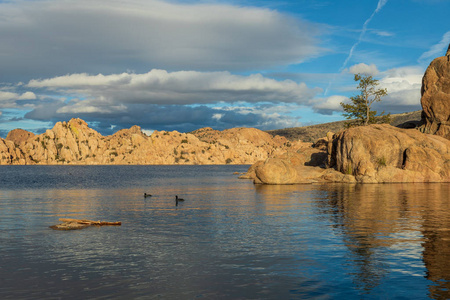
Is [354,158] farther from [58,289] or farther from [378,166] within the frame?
[58,289]

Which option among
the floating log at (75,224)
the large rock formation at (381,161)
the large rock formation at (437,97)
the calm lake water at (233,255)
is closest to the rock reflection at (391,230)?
the calm lake water at (233,255)

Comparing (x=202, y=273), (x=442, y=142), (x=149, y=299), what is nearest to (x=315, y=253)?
(x=202, y=273)

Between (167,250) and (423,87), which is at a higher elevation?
(423,87)

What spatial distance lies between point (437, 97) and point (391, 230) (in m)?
59.9

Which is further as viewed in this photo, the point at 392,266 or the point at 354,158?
the point at 354,158

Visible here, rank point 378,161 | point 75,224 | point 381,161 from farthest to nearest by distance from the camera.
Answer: point 378,161 → point 381,161 → point 75,224

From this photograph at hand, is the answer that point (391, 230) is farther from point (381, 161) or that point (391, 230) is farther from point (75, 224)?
point (381, 161)

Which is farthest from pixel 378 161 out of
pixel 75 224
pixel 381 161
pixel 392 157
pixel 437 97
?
pixel 75 224

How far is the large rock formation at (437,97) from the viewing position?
244 ft

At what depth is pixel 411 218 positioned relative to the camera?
28812mm

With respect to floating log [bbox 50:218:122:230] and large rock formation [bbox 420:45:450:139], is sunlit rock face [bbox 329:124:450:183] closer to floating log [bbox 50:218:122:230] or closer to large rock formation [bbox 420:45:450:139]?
large rock formation [bbox 420:45:450:139]

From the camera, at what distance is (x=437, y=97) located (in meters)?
75.1

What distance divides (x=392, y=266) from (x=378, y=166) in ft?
172

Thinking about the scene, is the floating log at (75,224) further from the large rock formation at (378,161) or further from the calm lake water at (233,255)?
the large rock formation at (378,161)
